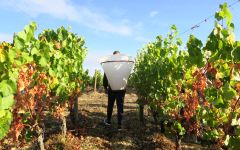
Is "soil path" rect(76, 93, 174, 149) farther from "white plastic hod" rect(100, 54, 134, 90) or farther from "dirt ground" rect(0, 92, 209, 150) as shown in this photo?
"white plastic hod" rect(100, 54, 134, 90)

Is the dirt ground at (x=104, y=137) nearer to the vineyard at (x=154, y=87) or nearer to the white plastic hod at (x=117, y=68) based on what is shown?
the vineyard at (x=154, y=87)

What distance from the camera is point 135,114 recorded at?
44.8 feet

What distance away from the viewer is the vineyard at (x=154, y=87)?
3.80 m

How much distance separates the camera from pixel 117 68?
369 inches

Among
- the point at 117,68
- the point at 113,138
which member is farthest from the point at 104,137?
the point at 117,68

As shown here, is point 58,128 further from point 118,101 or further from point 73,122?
point 118,101

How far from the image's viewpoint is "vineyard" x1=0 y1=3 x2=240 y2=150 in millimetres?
3803

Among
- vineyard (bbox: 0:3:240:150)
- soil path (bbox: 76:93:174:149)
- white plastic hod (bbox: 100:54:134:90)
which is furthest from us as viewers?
white plastic hod (bbox: 100:54:134:90)

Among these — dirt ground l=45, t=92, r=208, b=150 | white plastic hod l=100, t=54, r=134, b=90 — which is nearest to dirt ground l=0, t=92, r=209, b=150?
dirt ground l=45, t=92, r=208, b=150

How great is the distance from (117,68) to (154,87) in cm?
122

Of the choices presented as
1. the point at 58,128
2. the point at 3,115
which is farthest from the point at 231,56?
the point at 58,128

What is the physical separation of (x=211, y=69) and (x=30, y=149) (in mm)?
5661

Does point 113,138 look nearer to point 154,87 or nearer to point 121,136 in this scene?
point 121,136

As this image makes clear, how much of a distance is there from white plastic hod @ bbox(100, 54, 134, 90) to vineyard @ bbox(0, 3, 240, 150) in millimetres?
864
